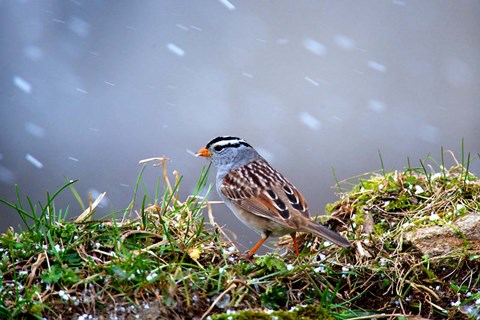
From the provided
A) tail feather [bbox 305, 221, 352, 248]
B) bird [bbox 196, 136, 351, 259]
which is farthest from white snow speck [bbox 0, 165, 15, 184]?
tail feather [bbox 305, 221, 352, 248]

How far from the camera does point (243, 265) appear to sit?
198 inches

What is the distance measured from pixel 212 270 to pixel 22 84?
7.97 metres

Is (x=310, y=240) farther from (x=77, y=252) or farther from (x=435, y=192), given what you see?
(x=77, y=252)

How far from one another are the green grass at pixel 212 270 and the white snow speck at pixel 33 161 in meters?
4.51

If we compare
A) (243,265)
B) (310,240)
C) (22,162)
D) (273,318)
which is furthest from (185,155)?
(273,318)

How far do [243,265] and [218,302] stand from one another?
412 mm

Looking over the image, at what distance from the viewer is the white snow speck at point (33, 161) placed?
9877mm

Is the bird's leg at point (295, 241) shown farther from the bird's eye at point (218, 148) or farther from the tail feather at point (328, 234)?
the bird's eye at point (218, 148)

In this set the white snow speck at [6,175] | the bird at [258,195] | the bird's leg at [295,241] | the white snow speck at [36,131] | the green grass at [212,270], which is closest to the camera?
the green grass at [212,270]

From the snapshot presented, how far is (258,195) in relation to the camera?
5973mm

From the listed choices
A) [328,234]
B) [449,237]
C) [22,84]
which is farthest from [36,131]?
[449,237]

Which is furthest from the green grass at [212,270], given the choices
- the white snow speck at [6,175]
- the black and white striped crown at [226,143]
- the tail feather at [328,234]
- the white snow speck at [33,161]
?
the white snow speck at [6,175]

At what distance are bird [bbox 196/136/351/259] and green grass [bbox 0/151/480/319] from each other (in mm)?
221

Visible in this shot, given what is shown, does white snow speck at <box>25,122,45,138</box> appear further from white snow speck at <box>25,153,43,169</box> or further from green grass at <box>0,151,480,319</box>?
green grass at <box>0,151,480,319</box>
